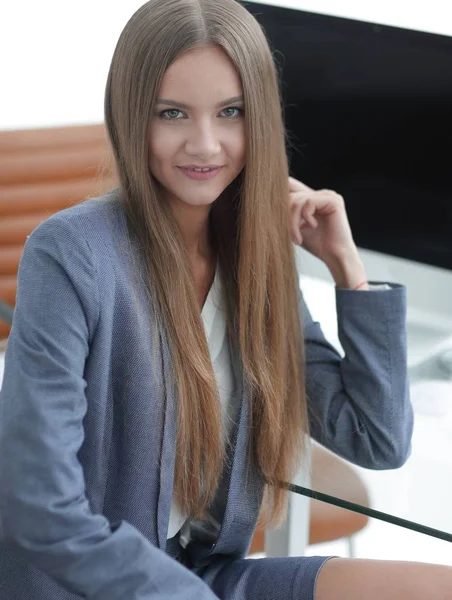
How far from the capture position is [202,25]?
1301 mm

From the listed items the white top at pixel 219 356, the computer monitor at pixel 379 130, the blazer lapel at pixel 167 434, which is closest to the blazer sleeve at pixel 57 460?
the blazer lapel at pixel 167 434

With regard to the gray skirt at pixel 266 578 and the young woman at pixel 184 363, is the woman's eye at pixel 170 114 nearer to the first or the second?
the young woman at pixel 184 363

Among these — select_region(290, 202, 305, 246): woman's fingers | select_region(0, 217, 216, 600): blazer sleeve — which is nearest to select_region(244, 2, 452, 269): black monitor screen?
select_region(290, 202, 305, 246): woman's fingers

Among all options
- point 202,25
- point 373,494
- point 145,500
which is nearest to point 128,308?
point 145,500

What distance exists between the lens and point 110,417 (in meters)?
1.35

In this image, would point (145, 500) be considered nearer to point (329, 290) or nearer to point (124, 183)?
point (124, 183)

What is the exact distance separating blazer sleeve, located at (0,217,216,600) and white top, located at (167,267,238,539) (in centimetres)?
24

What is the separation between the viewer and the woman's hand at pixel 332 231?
5.45 feet

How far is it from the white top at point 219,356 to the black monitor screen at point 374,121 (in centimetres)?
55

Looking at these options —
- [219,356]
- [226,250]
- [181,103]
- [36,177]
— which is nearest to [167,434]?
[219,356]

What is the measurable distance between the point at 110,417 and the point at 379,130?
0.83 m

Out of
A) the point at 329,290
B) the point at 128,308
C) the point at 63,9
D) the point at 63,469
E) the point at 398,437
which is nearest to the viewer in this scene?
the point at 63,469

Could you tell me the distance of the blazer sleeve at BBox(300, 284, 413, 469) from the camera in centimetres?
158

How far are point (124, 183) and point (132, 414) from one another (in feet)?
0.94
